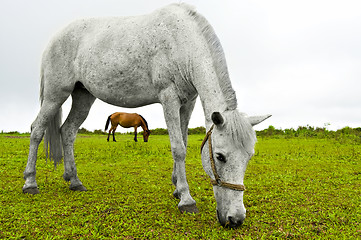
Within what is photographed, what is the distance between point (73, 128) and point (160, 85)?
247cm

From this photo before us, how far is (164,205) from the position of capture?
13.3 ft

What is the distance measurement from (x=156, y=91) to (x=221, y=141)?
1.48m

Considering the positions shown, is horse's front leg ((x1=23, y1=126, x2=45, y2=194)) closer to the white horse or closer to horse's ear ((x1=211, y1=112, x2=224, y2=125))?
the white horse

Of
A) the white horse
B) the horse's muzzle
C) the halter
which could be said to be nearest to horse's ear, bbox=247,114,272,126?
the white horse

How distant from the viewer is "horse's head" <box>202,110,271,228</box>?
9.39 feet

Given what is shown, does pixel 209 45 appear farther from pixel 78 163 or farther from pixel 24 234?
pixel 78 163

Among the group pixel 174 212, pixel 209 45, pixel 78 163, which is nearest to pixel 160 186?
pixel 174 212

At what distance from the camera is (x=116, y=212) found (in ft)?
12.1

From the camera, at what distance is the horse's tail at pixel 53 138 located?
5383 millimetres

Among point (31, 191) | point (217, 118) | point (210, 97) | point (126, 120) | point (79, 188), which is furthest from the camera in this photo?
point (126, 120)

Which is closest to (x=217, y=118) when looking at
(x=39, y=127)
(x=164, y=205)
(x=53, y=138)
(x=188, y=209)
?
(x=188, y=209)

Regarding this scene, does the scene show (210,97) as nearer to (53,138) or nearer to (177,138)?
(177,138)

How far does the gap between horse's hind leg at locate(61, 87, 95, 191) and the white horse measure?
0.7 inches

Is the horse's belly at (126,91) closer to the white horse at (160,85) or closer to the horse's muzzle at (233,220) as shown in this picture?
the white horse at (160,85)
